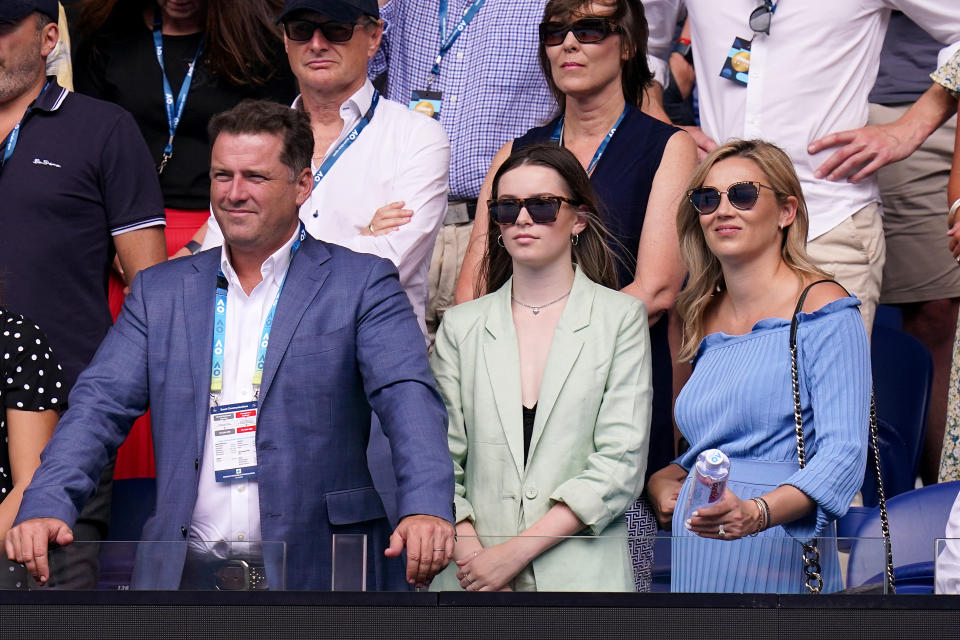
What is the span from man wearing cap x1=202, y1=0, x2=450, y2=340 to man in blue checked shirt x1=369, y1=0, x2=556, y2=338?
397 millimetres

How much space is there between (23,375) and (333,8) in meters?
1.66

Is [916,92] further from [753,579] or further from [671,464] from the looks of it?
[753,579]

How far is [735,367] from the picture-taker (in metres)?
3.57

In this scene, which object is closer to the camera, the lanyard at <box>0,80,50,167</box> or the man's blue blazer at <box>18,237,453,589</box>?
the man's blue blazer at <box>18,237,453,589</box>

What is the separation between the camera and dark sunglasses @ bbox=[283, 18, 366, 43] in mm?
4676

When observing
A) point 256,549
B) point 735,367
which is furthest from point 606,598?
point 735,367

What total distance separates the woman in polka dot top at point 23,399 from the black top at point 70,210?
584mm

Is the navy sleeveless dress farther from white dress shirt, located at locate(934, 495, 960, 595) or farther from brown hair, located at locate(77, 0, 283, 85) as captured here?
white dress shirt, located at locate(934, 495, 960, 595)

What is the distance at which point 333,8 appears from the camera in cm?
467

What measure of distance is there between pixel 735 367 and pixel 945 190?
6.45ft

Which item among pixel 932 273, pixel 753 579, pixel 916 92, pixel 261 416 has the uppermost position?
pixel 916 92

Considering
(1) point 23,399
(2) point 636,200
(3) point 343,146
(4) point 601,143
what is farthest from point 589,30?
(1) point 23,399

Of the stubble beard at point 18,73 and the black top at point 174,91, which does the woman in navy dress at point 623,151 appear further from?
the stubble beard at point 18,73

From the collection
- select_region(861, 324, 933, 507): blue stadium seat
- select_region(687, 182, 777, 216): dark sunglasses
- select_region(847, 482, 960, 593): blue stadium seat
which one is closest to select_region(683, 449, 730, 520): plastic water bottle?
select_region(847, 482, 960, 593): blue stadium seat
